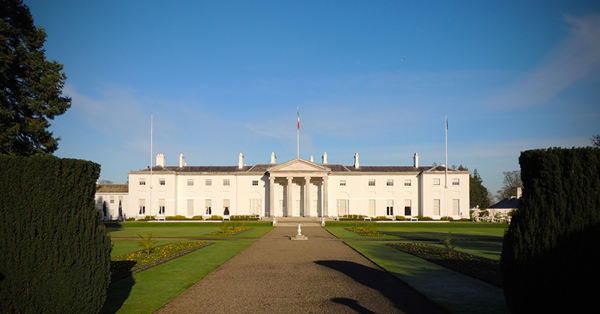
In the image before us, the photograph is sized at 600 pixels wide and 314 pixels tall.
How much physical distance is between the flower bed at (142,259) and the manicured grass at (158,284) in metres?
0.36

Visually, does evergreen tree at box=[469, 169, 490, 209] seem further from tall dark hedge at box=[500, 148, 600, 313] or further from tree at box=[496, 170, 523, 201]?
tall dark hedge at box=[500, 148, 600, 313]

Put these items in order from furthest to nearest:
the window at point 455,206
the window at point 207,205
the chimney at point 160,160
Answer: the chimney at point 160,160 → the window at point 207,205 → the window at point 455,206

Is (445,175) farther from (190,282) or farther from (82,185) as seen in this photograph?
(82,185)

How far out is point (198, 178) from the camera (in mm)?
59812

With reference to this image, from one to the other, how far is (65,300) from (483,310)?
9.01 metres

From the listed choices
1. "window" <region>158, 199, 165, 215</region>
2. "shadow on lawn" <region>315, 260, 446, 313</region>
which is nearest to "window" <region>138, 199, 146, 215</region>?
"window" <region>158, 199, 165, 215</region>

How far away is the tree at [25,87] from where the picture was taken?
19.9m

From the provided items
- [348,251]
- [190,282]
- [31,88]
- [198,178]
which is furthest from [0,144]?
[198,178]

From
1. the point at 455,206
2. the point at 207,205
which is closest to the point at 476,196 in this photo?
the point at 455,206

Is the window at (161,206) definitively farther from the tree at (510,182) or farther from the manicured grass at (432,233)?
the tree at (510,182)

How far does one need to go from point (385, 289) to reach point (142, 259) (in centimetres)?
1088

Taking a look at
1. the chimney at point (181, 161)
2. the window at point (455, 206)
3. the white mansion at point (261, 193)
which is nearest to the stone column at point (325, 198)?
the white mansion at point (261, 193)

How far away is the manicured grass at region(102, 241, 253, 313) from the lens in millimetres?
9180

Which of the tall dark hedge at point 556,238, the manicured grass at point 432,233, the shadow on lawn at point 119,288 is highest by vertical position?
the tall dark hedge at point 556,238
